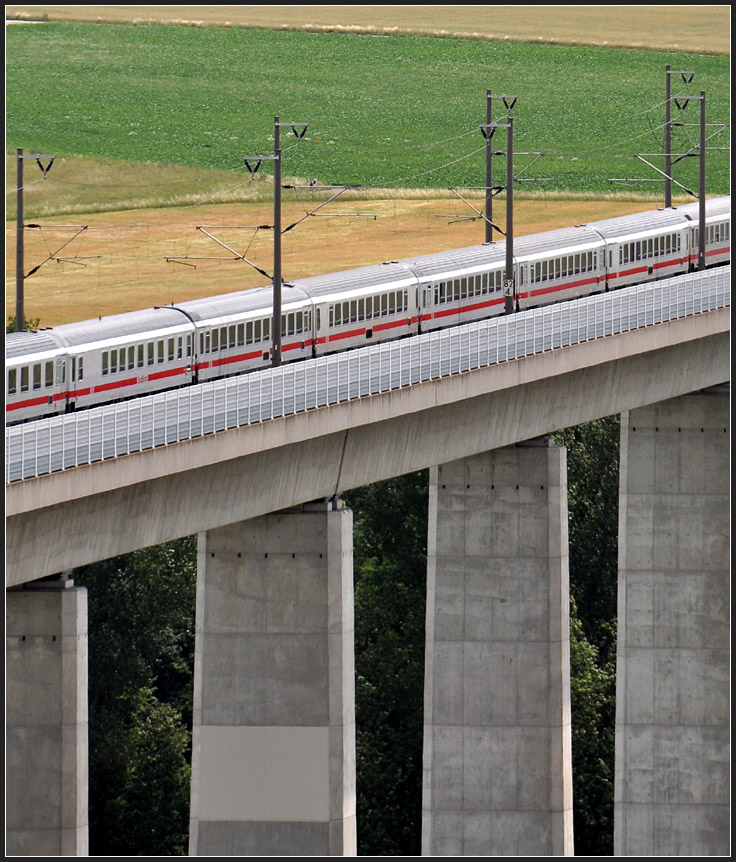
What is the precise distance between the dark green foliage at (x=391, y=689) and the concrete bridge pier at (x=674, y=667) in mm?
12459

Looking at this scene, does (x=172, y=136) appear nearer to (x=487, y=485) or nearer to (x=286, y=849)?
(x=487, y=485)

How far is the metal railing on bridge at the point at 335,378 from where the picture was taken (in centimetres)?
3612

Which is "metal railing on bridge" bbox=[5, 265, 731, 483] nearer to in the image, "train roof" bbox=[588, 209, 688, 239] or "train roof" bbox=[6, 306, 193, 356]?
"train roof" bbox=[6, 306, 193, 356]

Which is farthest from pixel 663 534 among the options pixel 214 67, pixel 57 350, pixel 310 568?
pixel 214 67

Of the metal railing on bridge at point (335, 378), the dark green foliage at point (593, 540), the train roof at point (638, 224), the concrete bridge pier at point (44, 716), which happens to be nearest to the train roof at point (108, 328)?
the metal railing on bridge at point (335, 378)

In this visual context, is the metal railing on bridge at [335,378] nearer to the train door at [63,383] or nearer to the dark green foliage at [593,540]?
the train door at [63,383]

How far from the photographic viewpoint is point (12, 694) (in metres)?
40.8

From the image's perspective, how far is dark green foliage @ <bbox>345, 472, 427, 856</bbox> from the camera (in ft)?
227

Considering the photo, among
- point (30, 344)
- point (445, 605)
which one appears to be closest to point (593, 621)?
point (445, 605)

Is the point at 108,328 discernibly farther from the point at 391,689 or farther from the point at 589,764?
the point at 589,764

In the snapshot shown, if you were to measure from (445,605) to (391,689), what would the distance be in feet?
57.9

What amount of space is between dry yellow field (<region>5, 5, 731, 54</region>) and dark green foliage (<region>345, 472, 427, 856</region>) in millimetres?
54079

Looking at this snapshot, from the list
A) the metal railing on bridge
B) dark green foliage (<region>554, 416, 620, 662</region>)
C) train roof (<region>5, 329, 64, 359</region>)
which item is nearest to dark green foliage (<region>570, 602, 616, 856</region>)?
dark green foliage (<region>554, 416, 620, 662</region>)

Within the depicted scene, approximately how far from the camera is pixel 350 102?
113688 millimetres
